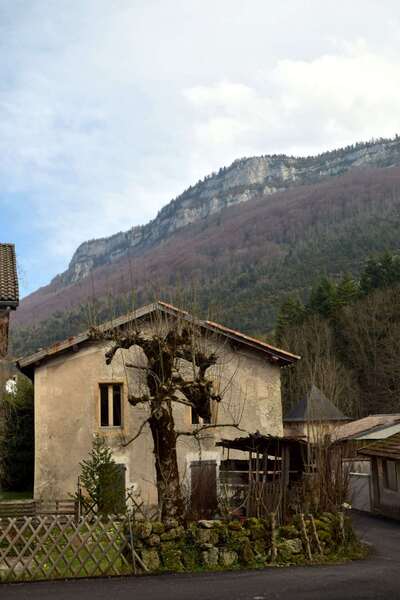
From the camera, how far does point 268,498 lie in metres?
15.6

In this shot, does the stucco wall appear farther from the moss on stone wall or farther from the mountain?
the moss on stone wall

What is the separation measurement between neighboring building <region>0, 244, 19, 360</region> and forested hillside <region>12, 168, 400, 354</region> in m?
2.09

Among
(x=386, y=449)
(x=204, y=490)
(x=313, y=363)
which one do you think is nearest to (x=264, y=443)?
(x=204, y=490)

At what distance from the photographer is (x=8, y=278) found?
19.6 m

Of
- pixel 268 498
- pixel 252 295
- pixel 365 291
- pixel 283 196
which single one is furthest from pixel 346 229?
pixel 268 498

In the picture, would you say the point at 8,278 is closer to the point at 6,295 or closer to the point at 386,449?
the point at 6,295

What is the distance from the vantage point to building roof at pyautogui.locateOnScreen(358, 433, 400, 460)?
76.0ft

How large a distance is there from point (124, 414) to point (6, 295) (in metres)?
8.17

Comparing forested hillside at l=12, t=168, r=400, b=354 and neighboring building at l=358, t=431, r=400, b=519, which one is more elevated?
forested hillside at l=12, t=168, r=400, b=354

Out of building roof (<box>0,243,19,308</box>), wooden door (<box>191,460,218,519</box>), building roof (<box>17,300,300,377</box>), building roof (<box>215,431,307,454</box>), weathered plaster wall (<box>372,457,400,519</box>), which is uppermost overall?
building roof (<box>0,243,19,308</box>)

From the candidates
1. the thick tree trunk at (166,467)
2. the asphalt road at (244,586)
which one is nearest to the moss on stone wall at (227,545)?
the asphalt road at (244,586)

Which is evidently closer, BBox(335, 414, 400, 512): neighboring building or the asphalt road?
the asphalt road

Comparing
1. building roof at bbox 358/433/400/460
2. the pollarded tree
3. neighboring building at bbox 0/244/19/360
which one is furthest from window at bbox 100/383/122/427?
building roof at bbox 358/433/400/460

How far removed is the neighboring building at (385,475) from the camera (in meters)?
24.1
